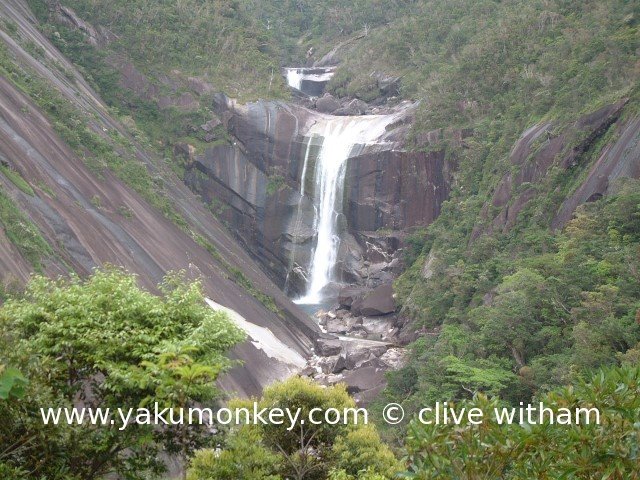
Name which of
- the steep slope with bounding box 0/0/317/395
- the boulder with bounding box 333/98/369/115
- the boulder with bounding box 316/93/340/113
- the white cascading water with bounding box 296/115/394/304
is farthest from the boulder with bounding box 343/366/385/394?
the boulder with bounding box 316/93/340/113

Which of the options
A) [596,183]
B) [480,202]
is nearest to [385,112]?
[480,202]

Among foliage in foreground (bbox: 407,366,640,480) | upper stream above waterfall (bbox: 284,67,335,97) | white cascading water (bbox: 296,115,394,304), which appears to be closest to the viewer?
foliage in foreground (bbox: 407,366,640,480)

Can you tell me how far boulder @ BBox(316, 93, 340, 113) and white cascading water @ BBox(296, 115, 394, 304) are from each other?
171 inches

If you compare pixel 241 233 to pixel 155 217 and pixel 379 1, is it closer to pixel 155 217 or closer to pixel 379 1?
pixel 155 217

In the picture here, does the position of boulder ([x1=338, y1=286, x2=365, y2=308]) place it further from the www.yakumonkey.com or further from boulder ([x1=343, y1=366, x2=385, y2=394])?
the www.yakumonkey.com

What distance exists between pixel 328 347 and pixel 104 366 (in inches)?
687

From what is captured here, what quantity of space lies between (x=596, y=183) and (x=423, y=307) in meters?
7.19

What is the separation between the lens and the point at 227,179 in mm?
35562

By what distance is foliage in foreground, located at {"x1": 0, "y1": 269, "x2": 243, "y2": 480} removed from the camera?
576cm

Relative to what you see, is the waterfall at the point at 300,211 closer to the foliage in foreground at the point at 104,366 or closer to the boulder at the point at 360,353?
the boulder at the point at 360,353

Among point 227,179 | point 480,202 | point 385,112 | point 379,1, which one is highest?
point 379,1

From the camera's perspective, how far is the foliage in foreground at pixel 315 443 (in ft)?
28.0

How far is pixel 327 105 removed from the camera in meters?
41.1

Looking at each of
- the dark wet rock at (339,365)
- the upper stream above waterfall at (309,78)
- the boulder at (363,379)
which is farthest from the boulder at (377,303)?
the upper stream above waterfall at (309,78)
